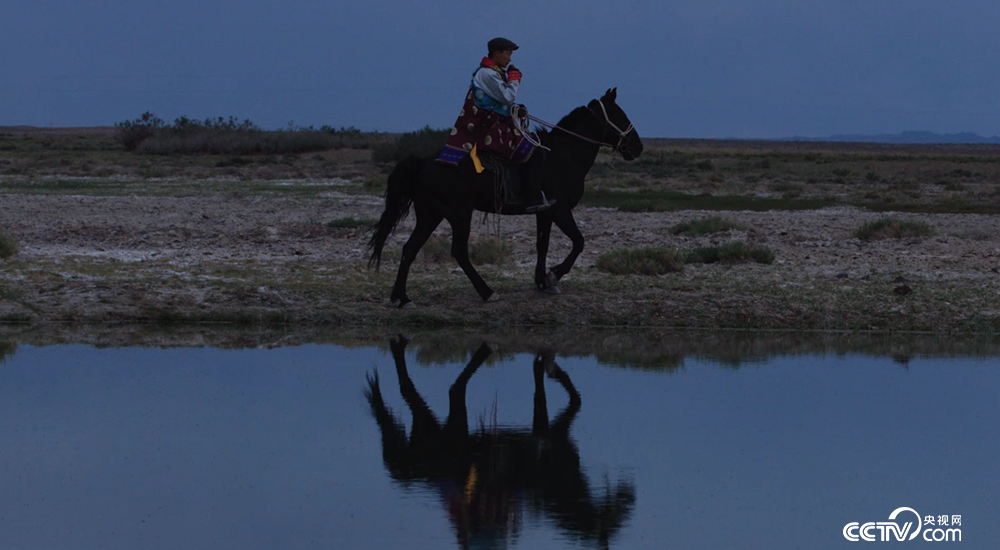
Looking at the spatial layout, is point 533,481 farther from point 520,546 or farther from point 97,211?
point 97,211

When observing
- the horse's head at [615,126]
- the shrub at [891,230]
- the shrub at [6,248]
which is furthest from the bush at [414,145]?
the horse's head at [615,126]

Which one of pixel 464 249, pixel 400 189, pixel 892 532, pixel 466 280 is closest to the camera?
pixel 892 532

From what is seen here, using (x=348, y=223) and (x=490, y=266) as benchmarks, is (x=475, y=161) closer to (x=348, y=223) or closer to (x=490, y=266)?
(x=490, y=266)

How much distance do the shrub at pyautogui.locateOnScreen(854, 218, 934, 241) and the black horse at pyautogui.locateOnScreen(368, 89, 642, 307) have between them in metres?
7.81

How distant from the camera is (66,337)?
11.8 metres

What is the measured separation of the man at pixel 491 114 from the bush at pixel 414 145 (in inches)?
1412

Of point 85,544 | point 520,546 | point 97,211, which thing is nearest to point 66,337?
point 85,544

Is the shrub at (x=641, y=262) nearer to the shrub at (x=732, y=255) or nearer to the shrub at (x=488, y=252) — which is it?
the shrub at (x=732, y=255)

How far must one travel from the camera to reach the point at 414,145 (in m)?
51.0

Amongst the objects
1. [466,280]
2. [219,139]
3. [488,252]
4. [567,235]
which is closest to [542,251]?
[567,235]

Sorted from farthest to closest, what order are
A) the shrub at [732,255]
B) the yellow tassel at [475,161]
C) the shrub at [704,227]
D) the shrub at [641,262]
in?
the shrub at [704,227] < the shrub at [732,255] < the shrub at [641,262] < the yellow tassel at [475,161]

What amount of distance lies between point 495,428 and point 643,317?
4.94m

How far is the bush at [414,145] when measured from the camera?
162 ft

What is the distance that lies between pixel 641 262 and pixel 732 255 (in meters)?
1.94
